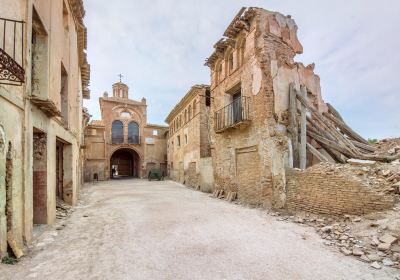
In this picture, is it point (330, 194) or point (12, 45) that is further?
point (330, 194)

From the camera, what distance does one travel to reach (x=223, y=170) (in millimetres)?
12508

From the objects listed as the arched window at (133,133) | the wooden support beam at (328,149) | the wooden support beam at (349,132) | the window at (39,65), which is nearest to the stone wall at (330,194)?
the wooden support beam at (328,149)

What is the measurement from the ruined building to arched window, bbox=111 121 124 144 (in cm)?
2137

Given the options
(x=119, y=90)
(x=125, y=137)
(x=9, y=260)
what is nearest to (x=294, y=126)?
(x=9, y=260)

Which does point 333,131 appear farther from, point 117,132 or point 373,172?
point 117,132

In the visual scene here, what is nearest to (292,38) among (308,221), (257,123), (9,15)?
(257,123)

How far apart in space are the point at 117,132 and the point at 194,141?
15555 mm

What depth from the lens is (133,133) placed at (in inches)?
1241

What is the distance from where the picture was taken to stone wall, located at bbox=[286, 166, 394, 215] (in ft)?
19.2

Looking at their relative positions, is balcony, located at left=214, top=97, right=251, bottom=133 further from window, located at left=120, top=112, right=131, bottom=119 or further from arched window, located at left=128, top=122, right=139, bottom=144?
window, located at left=120, top=112, right=131, bottom=119

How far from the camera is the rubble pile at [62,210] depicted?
7.85 metres

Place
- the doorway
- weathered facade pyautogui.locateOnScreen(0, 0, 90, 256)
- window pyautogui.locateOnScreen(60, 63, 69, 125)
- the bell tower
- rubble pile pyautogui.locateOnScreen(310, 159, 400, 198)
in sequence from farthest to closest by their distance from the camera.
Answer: the bell tower
window pyautogui.locateOnScreen(60, 63, 69, 125)
the doorway
rubble pile pyautogui.locateOnScreen(310, 159, 400, 198)
weathered facade pyautogui.locateOnScreen(0, 0, 90, 256)

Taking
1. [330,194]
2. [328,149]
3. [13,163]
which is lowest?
[330,194]

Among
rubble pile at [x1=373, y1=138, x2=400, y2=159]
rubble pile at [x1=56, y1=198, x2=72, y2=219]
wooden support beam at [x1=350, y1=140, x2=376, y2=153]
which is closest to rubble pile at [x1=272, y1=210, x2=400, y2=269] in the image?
rubble pile at [x1=373, y1=138, x2=400, y2=159]
